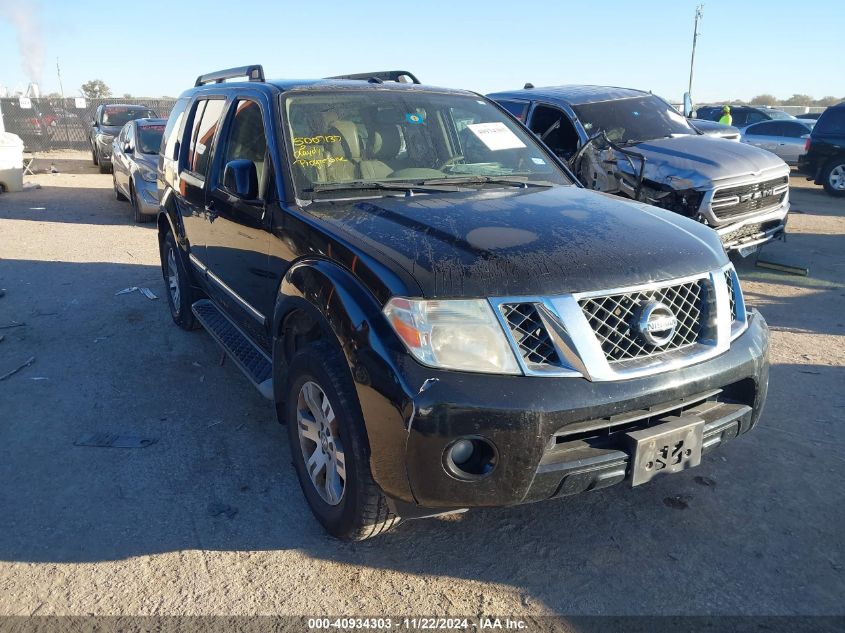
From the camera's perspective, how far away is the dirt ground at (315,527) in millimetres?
A: 2668

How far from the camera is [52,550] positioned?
2969mm

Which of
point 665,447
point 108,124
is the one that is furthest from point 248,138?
point 108,124

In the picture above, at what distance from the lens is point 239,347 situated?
4.23 metres

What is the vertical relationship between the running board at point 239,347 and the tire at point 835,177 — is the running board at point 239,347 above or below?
above

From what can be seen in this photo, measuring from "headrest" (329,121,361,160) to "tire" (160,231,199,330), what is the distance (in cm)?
233

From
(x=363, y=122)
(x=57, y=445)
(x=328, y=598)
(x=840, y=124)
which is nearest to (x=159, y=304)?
(x=57, y=445)

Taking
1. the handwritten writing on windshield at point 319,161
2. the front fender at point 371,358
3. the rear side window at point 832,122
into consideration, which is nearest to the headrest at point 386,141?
the handwritten writing on windshield at point 319,161

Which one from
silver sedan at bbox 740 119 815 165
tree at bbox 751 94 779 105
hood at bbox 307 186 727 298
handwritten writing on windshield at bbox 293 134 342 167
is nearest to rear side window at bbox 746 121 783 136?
silver sedan at bbox 740 119 815 165

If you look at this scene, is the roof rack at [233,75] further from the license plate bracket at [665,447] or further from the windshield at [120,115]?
the windshield at [120,115]

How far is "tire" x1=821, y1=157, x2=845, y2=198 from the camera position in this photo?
14.3 m

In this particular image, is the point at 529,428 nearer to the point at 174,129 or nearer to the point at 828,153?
the point at 174,129

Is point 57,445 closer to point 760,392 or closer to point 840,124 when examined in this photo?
point 760,392

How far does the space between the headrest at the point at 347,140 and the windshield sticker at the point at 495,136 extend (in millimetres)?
782

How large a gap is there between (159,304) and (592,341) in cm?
530
